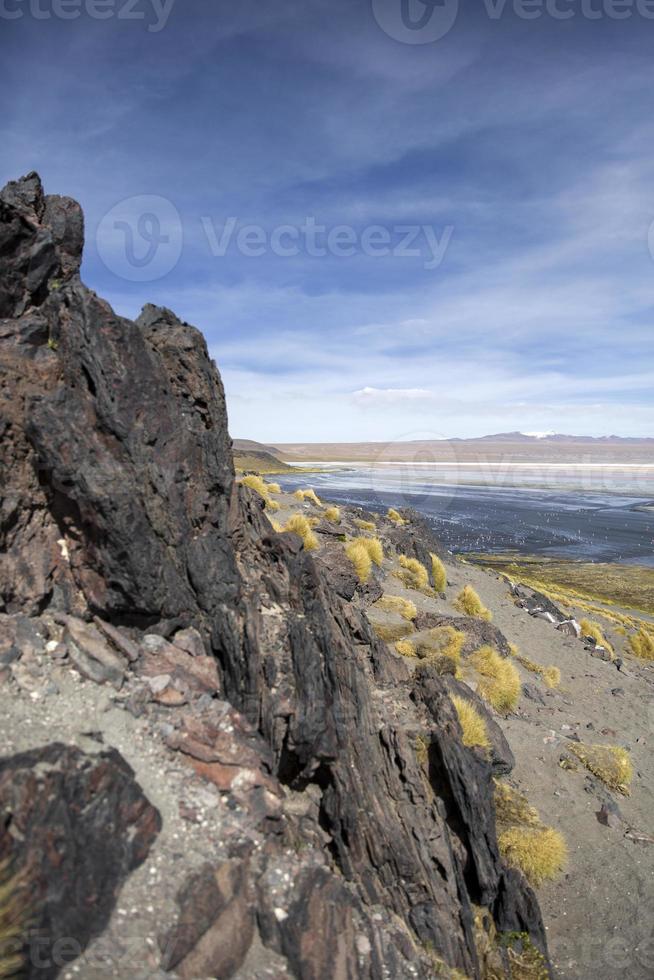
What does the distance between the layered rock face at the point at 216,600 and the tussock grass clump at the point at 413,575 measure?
14.1 meters

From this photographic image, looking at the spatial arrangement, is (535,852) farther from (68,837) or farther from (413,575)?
(413,575)

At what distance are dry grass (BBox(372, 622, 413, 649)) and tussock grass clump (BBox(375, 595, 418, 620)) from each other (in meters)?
0.96

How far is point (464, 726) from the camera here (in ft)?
38.5

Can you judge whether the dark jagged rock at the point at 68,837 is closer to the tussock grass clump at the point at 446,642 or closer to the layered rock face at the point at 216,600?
the layered rock face at the point at 216,600

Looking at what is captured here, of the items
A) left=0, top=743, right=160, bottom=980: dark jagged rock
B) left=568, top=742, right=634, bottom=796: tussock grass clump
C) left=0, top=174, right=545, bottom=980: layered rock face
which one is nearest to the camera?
left=0, top=743, right=160, bottom=980: dark jagged rock

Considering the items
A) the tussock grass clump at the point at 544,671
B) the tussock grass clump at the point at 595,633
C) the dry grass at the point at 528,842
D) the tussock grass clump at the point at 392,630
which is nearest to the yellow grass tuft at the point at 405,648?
the tussock grass clump at the point at 392,630

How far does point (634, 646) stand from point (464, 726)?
2089cm

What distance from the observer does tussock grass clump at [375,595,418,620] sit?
18.7 metres

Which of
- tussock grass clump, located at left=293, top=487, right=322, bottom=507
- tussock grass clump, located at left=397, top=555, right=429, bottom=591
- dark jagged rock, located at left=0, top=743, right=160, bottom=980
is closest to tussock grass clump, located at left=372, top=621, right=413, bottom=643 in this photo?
tussock grass clump, located at left=397, top=555, right=429, bottom=591

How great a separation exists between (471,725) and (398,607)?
7.36 m

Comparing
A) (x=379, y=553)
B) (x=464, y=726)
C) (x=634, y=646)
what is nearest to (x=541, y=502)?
(x=634, y=646)

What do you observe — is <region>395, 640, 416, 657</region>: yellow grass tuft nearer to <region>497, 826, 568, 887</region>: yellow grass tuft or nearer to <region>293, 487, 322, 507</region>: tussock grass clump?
<region>497, 826, 568, 887</region>: yellow grass tuft

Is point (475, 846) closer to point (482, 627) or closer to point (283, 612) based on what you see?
point (283, 612)

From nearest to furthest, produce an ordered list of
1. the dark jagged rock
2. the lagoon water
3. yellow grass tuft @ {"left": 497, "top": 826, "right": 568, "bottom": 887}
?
the dark jagged rock → yellow grass tuft @ {"left": 497, "top": 826, "right": 568, "bottom": 887} → the lagoon water
